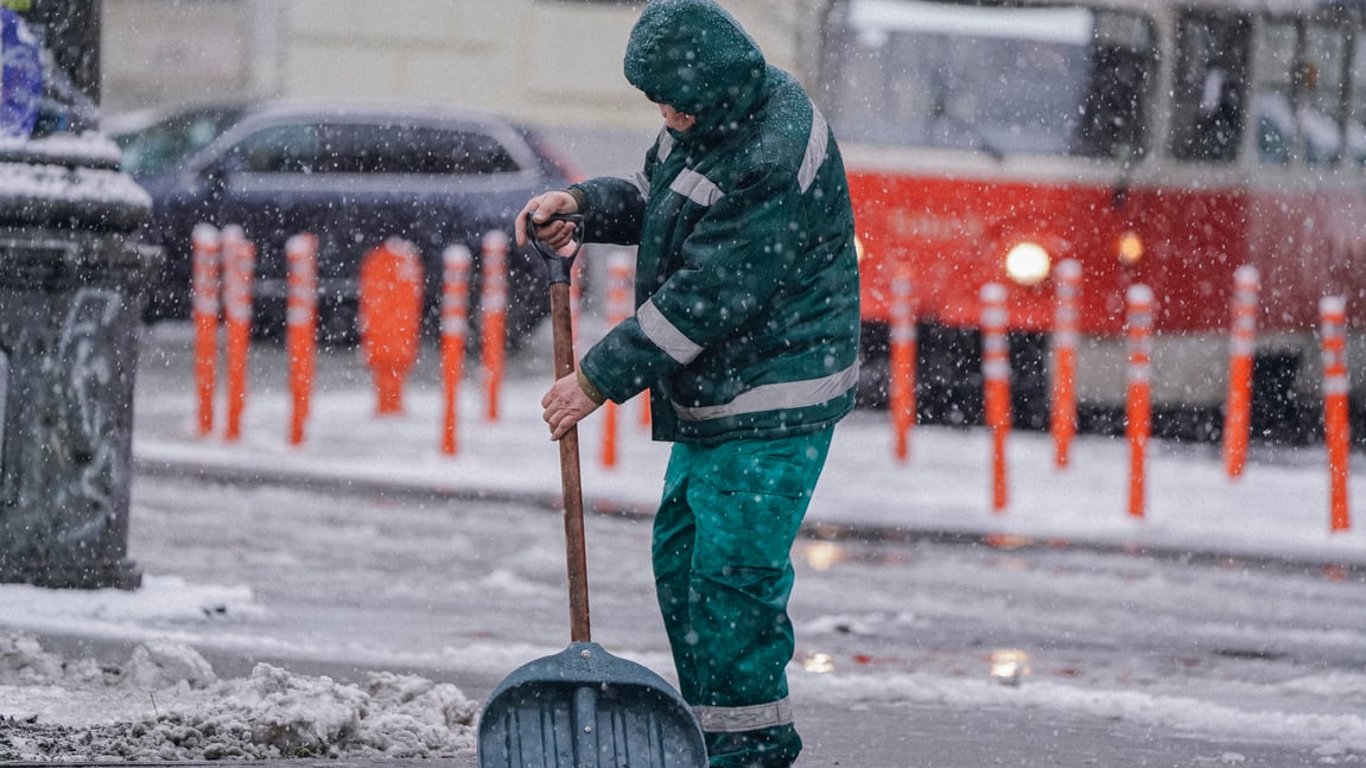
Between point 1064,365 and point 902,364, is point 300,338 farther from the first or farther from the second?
point 1064,365

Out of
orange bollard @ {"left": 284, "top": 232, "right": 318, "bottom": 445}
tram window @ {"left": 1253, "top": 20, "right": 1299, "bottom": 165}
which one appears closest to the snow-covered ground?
orange bollard @ {"left": 284, "top": 232, "right": 318, "bottom": 445}

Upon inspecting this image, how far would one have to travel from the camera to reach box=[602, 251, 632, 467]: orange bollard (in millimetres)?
11992

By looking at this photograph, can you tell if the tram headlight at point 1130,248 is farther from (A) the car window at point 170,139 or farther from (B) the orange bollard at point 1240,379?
(A) the car window at point 170,139

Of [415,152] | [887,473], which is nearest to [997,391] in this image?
[887,473]

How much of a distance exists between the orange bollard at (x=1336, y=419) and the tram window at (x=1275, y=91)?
142 inches

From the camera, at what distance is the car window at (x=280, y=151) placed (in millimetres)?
18641

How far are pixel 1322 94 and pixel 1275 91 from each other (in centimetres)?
42

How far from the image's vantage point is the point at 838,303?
5113mm

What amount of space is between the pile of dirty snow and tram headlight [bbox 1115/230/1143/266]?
853 centimetres

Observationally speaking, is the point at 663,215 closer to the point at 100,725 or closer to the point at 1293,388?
the point at 100,725

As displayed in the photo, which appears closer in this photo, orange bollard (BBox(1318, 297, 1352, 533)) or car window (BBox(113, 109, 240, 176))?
orange bollard (BBox(1318, 297, 1352, 533))

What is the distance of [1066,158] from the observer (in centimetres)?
1398

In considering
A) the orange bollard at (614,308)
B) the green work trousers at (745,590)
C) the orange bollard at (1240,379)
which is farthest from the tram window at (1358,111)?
the green work trousers at (745,590)

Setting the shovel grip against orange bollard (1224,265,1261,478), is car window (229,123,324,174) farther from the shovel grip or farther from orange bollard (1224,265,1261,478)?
the shovel grip
